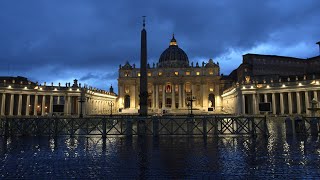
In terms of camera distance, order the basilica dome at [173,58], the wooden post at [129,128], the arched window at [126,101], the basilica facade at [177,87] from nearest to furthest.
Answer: the wooden post at [129,128], the basilica facade at [177,87], the arched window at [126,101], the basilica dome at [173,58]

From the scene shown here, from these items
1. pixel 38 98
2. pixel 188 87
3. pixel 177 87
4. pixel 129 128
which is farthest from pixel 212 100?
pixel 129 128

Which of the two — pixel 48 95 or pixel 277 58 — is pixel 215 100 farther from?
pixel 48 95

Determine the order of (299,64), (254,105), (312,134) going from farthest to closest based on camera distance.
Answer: (299,64), (254,105), (312,134)

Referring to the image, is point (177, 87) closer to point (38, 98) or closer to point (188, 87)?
point (188, 87)

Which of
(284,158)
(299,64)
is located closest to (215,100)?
(299,64)

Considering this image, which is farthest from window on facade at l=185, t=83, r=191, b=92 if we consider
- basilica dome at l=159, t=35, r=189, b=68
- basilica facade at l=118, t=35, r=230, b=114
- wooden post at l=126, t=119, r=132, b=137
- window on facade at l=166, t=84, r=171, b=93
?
wooden post at l=126, t=119, r=132, b=137

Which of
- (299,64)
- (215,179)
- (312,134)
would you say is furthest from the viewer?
(299,64)

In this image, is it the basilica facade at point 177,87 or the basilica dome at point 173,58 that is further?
the basilica dome at point 173,58

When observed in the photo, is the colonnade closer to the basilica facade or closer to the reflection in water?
the basilica facade

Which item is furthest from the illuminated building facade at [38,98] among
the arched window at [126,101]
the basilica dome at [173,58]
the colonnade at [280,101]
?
the colonnade at [280,101]

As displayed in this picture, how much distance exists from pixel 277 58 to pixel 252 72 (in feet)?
37.9

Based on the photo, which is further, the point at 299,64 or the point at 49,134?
the point at 299,64

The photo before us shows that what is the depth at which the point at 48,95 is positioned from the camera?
64750 mm

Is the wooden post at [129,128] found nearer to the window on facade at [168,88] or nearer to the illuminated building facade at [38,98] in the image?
the illuminated building facade at [38,98]
